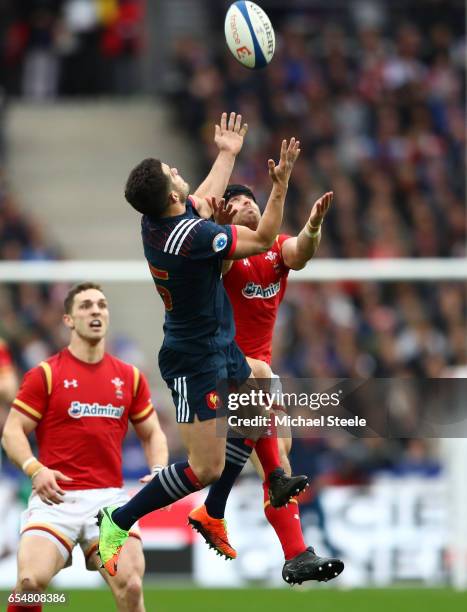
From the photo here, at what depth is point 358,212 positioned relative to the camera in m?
18.3

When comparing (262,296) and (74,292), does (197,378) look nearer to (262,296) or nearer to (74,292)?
(262,296)

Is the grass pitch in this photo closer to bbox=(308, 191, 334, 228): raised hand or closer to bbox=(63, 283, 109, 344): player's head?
bbox=(63, 283, 109, 344): player's head

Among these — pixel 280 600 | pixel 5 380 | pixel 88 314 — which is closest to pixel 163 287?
pixel 88 314

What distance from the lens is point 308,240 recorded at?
29.6 feet

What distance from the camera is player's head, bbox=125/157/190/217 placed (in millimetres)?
8562

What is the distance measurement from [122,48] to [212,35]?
125cm

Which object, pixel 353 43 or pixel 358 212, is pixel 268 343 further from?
pixel 353 43

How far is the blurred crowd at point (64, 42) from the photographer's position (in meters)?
21.0

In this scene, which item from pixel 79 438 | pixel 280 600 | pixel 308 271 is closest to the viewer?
pixel 79 438

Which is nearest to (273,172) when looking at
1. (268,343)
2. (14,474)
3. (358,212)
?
(268,343)

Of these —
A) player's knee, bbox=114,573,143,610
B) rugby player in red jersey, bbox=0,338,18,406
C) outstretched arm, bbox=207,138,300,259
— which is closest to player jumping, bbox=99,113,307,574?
outstretched arm, bbox=207,138,300,259

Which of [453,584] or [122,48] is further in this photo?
[122,48]

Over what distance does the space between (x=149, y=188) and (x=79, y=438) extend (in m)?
1.95

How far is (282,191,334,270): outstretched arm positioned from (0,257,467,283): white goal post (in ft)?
17.3
